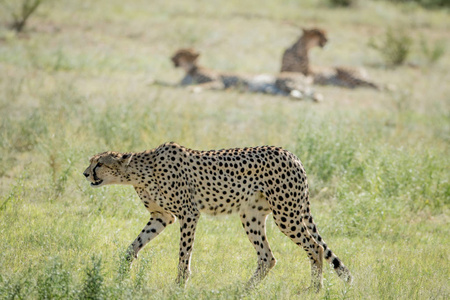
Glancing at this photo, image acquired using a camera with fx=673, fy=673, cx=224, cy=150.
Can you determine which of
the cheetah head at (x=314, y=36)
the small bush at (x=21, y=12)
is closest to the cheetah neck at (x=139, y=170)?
the cheetah head at (x=314, y=36)

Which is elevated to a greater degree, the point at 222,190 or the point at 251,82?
the point at 222,190

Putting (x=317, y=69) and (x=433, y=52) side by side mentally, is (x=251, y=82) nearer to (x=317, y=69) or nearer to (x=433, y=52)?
(x=317, y=69)

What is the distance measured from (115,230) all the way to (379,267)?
2512mm

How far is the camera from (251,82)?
43.5ft

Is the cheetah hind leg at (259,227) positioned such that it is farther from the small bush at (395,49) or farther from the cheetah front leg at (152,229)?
the small bush at (395,49)

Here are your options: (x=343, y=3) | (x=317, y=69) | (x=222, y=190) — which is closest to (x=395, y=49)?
(x=317, y=69)

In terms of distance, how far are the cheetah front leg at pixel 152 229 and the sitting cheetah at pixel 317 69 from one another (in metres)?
9.06

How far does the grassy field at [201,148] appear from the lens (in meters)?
5.42

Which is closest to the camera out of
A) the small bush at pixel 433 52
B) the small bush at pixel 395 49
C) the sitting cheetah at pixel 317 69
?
the sitting cheetah at pixel 317 69

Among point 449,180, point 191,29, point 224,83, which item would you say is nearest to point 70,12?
point 191,29

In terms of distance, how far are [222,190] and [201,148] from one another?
3181 millimetres

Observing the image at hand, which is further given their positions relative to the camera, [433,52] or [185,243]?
[433,52]

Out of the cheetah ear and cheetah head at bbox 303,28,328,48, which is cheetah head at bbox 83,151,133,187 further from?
cheetah head at bbox 303,28,328,48

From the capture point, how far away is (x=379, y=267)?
234 inches
